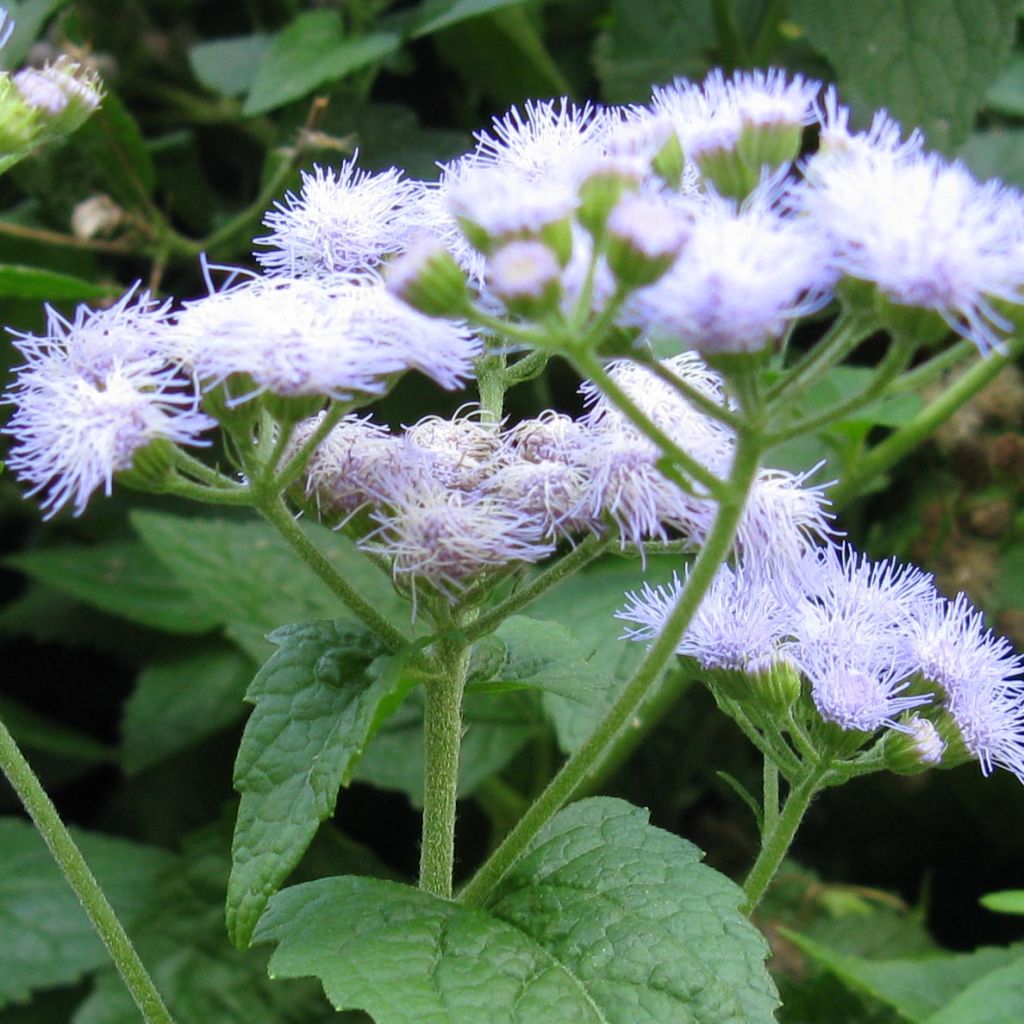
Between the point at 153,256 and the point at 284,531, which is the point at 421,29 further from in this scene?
the point at 284,531

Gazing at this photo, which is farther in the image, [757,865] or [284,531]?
[757,865]

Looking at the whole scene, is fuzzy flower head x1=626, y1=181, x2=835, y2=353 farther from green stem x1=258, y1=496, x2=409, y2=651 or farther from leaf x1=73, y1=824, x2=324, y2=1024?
leaf x1=73, y1=824, x2=324, y2=1024

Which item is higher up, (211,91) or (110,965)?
(211,91)

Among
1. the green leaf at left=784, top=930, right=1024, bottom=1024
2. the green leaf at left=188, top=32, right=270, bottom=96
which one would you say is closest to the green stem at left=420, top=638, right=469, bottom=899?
the green leaf at left=784, top=930, right=1024, bottom=1024

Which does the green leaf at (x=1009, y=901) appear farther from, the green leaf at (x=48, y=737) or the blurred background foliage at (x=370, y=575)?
the green leaf at (x=48, y=737)

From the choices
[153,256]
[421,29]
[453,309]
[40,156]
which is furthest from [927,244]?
[40,156]

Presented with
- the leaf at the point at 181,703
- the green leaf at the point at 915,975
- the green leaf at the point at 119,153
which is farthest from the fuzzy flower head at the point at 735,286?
the green leaf at the point at 119,153
